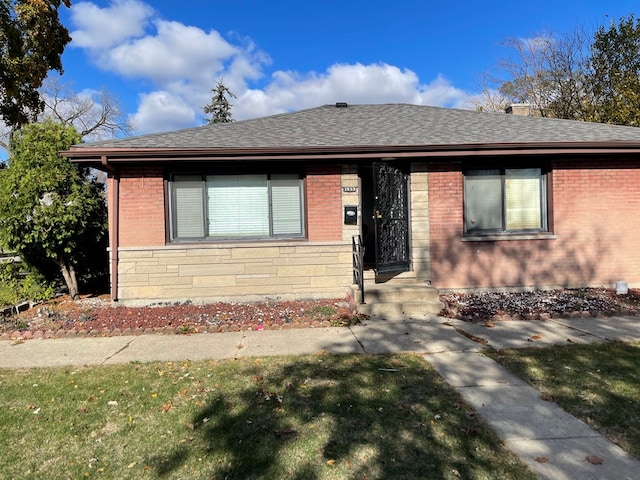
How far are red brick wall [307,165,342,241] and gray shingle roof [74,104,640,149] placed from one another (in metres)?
0.60

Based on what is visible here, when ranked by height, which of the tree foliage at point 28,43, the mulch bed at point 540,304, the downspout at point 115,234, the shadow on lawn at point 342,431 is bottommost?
the shadow on lawn at point 342,431

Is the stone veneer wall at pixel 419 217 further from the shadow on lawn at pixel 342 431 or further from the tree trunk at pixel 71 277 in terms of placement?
the tree trunk at pixel 71 277

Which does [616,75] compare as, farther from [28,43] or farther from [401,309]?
[28,43]

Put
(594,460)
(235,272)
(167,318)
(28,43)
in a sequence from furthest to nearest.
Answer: (28,43)
(235,272)
(167,318)
(594,460)

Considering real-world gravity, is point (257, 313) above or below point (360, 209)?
below

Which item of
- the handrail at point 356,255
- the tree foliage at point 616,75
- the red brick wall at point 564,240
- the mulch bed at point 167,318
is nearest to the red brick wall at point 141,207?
the mulch bed at point 167,318

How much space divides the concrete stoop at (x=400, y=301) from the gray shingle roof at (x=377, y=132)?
2.64 meters

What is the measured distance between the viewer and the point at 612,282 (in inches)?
340

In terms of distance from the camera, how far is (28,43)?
12992mm

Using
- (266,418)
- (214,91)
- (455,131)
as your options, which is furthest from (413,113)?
(214,91)

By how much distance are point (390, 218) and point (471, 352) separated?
3.46m

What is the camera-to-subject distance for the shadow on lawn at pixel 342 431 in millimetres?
2699

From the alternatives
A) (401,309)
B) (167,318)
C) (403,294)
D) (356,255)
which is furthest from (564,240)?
(167,318)

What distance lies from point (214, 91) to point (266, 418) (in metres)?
34.9
